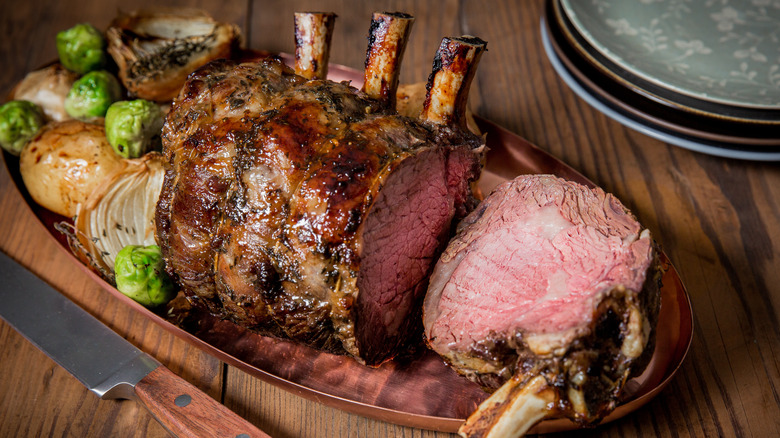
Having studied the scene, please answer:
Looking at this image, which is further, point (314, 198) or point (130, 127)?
point (130, 127)

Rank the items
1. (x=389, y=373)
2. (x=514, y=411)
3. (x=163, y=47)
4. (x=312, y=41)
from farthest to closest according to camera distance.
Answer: (x=163, y=47) → (x=312, y=41) → (x=389, y=373) → (x=514, y=411)

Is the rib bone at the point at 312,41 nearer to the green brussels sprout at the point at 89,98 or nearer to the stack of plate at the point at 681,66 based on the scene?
the green brussels sprout at the point at 89,98

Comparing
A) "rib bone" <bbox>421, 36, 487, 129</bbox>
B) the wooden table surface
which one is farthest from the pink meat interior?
the wooden table surface

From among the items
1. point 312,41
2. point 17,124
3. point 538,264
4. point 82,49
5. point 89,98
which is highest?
point 312,41

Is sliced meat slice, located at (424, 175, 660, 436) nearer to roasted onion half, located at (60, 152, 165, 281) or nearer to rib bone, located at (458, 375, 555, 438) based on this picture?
rib bone, located at (458, 375, 555, 438)

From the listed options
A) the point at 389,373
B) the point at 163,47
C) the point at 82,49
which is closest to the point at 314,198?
the point at 389,373

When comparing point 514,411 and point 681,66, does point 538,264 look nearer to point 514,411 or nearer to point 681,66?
point 514,411
